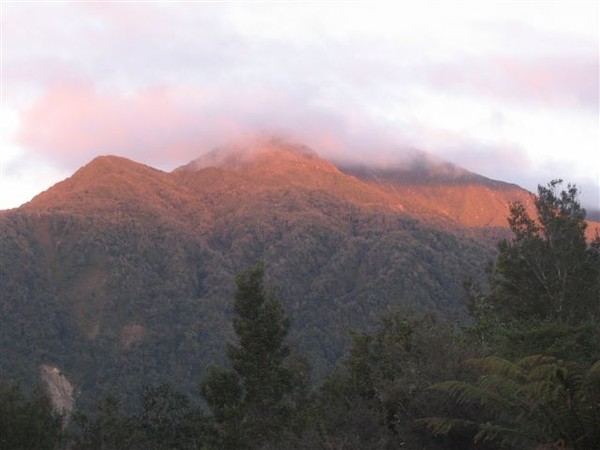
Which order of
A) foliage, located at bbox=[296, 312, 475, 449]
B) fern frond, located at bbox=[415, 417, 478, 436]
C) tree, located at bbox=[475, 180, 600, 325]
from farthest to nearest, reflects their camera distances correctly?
1. tree, located at bbox=[475, 180, 600, 325]
2. foliage, located at bbox=[296, 312, 475, 449]
3. fern frond, located at bbox=[415, 417, 478, 436]

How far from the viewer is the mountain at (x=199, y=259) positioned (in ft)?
338

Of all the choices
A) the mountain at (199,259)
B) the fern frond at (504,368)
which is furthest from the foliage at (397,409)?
the mountain at (199,259)

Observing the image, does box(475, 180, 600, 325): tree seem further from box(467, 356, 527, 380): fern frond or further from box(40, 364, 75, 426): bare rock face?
box(40, 364, 75, 426): bare rock face

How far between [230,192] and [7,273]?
6836cm

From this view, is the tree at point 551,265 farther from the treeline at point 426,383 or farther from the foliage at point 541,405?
the foliage at point 541,405

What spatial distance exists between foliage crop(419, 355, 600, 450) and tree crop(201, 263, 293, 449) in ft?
47.5

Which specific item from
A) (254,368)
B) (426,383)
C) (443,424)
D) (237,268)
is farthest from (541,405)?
(237,268)

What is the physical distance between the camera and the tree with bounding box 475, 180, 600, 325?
90.2 ft

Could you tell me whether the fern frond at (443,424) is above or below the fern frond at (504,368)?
below

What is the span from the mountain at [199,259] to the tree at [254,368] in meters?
53.6

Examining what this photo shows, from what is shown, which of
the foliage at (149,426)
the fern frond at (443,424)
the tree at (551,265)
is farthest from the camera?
the foliage at (149,426)

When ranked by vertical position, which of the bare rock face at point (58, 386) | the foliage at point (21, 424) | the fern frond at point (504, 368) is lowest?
the bare rock face at point (58, 386)

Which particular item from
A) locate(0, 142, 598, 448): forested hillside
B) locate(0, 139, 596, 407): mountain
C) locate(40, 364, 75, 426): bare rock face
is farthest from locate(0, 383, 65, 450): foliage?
locate(40, 364, 75, 426): bare rock face

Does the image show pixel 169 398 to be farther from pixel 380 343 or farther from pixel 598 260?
pixel 598 260
